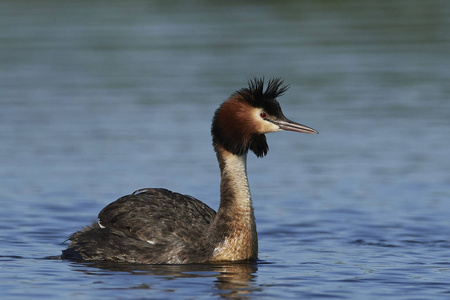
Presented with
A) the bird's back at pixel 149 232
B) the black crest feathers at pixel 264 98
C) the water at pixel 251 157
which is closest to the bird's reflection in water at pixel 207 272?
the water at pixel 251 157

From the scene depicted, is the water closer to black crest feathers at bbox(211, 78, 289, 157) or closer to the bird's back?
the bird's back

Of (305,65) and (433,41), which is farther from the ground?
(433,41)

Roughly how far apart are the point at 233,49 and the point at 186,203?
1886cm

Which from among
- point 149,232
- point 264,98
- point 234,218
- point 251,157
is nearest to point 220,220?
point 234,218

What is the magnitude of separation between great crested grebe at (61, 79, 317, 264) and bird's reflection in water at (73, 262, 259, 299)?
18 centimetres

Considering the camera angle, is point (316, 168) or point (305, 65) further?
point (305, 65)

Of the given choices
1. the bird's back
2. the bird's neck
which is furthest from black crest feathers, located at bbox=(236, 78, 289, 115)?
the bird's back

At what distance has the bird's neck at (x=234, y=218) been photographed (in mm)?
12859

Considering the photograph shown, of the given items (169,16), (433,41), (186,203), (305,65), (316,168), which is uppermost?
(169,16)

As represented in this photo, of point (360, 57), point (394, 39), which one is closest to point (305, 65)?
point (360, 57)

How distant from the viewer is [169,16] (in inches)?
1559

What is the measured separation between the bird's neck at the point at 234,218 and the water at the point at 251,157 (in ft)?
0.86

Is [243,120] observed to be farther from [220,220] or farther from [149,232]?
[149,232]

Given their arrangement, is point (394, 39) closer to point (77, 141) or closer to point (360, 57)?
point (360, 57)
